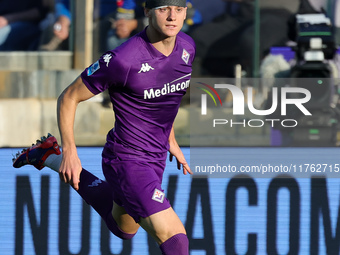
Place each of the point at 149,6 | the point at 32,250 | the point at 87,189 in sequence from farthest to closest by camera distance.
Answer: the point at 32,250, the point at 87,189, the point at 149,6

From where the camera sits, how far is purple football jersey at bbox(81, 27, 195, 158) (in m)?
3.65

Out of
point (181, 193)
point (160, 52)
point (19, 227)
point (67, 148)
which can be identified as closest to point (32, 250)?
point (19, 227)

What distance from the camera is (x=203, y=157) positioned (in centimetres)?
490

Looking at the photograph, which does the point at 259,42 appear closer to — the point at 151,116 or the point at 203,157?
the point at 203,157

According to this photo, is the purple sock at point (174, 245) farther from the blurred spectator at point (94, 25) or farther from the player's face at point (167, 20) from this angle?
the blurred spectator at point (94, 25)

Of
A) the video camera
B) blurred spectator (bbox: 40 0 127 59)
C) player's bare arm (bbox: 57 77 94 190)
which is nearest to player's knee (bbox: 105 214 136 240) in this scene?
player's bare arm (bbox: 57 77 94 190)

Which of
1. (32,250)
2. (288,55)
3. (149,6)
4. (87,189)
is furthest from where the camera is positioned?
(288,55)

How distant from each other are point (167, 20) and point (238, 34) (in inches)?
151

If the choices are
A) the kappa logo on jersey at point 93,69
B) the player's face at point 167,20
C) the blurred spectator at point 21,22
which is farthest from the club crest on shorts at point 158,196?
the blurred spectator at point 21,22

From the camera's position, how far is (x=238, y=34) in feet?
24.1

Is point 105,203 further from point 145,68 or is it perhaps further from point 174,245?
point 145,68

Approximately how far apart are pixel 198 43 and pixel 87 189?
3314 mm

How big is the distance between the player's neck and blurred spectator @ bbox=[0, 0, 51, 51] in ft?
12.7

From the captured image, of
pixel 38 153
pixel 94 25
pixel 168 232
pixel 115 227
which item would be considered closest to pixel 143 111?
pixel 168 232
